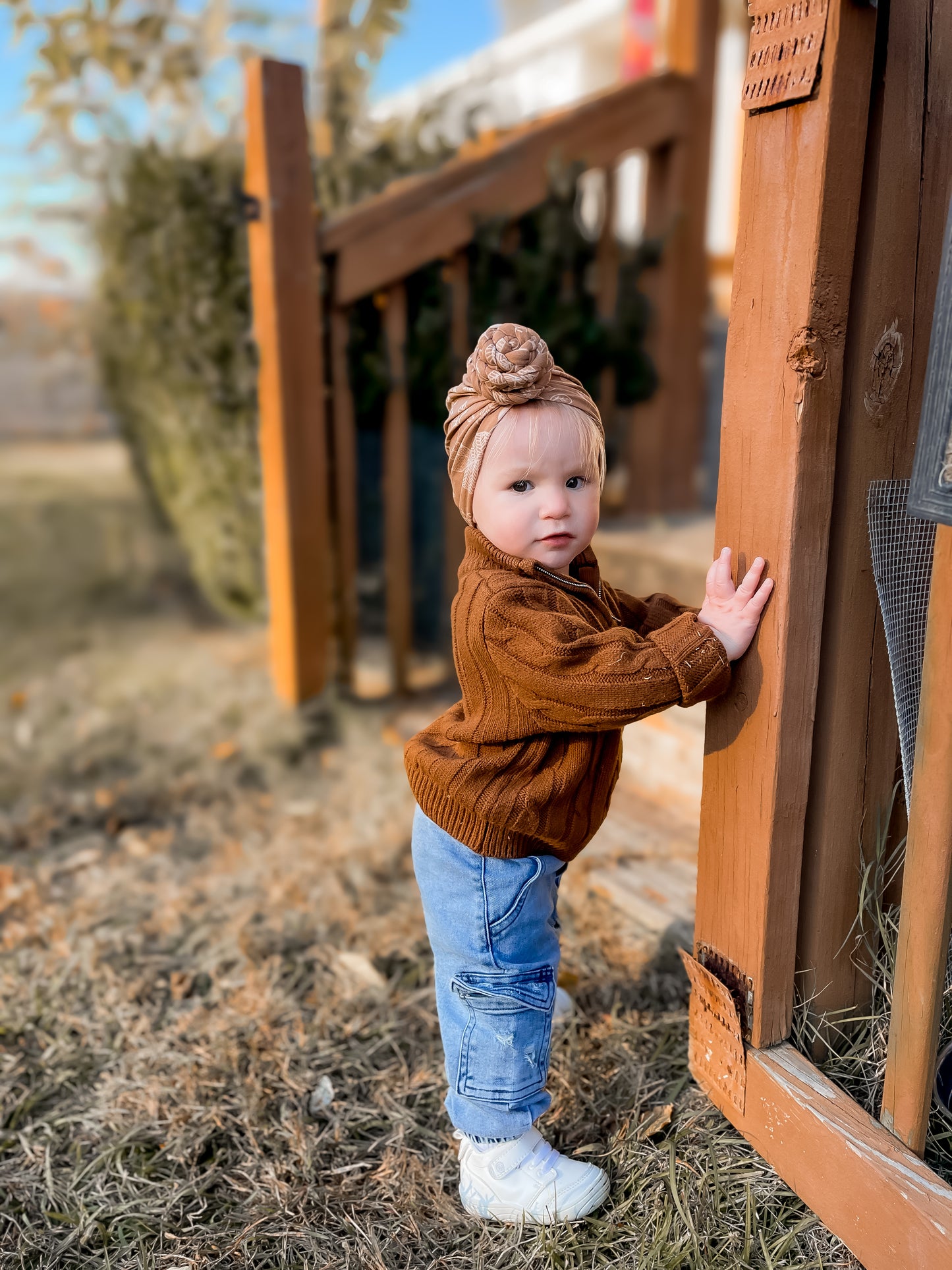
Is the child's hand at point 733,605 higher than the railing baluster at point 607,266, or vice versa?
the railing baluster at point 607,266

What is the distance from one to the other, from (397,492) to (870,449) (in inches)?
91.8

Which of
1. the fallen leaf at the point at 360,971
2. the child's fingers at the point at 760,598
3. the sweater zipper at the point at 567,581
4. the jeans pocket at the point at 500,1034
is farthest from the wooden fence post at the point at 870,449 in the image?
the fallen leaf at the point at 360,971

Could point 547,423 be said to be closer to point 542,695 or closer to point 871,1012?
point 542,695

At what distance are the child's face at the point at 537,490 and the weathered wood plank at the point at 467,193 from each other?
2069 mm

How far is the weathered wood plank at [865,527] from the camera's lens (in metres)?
1.33

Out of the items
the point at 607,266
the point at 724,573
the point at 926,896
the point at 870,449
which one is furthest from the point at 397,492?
the point at 926,896

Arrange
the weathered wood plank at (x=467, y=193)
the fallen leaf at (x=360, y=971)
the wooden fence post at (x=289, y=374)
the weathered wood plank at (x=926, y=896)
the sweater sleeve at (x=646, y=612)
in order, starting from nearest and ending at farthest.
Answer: the weathered wood plank at (x=926, y=896) < the sweater sleeve at (x=646, y=612) < the fallen leaf at (x=360, y=971) < the wooden fence post at (x=289, y=374) < the weathered wood plank at (x=467, y=193)

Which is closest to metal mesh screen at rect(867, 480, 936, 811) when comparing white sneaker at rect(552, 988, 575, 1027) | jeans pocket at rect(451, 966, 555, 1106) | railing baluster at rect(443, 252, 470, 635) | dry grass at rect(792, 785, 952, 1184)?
dry grass at rect(792, 785, 952, 1184)

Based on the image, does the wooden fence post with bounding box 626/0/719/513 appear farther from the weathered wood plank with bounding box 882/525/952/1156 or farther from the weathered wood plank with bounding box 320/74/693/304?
the weathered wood plank with bounding box 882/525/952/1156

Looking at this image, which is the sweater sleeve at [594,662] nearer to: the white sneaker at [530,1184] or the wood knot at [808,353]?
the wood knot at [808,353]

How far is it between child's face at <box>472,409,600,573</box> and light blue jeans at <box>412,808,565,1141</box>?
1.67ft

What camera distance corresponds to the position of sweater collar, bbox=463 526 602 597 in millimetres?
1524

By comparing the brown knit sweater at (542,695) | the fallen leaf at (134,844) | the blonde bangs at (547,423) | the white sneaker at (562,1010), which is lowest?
the fallen leaf at (134,844)

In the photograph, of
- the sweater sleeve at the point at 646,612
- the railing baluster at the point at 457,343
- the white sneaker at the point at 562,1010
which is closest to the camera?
the sweater sleeve at the point at 646,612
